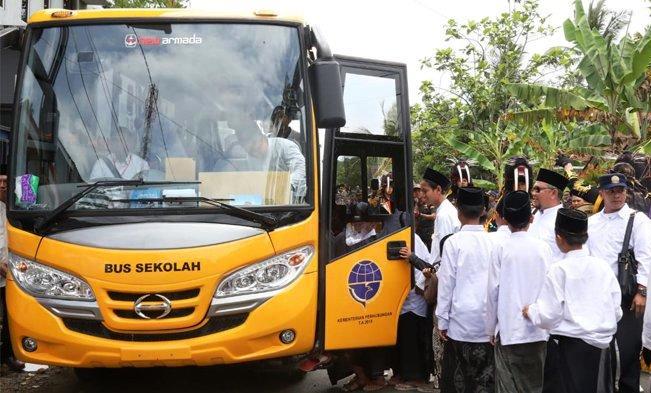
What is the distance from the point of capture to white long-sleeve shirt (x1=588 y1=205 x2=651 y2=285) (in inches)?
236

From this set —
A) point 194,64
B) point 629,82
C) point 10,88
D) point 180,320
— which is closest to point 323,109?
point 194,64

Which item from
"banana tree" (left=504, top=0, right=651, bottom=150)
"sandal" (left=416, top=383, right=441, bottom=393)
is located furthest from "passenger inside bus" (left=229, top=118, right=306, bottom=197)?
"banana tree" (left=504, top=0, right=651, bottom=150)

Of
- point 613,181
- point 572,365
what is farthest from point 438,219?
point 572,365

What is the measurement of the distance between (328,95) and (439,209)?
→ 1.85 metres

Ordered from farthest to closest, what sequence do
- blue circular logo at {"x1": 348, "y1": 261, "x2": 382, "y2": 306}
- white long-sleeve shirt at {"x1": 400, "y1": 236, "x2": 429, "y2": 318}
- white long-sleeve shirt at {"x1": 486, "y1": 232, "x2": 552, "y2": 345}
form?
white long-sleeve shirt at {"x1": 400, "y1": 236, "x2": 429, "y2": 318} < blue circular logo at {"x1": 348, "y1": 261, "x2": 382, "y2": 306} < white long-sleeve shirt at {"x1": 486, "y1": 232, "x2": 552, "y2": 345}

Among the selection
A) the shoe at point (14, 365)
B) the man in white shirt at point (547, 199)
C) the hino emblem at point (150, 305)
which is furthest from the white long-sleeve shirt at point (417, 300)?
the shoe at point (14, 365)

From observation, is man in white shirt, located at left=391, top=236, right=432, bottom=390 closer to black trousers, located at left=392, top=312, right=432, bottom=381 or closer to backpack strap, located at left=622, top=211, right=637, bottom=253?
black trousers, located at left=392, top=312, right=432, bottom=381

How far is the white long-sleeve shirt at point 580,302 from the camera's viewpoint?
479cm

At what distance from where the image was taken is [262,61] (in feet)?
18.9

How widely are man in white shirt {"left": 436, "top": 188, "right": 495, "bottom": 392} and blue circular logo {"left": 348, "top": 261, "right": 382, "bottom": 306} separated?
79cm

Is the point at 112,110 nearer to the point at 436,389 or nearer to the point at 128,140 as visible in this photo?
the point at 128,140

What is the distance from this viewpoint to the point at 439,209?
688cm

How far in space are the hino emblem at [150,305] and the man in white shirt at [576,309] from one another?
2479 mm

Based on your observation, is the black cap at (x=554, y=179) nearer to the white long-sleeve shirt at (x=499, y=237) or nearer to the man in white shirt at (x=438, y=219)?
the man in white shirt at (x=438, y=219)
